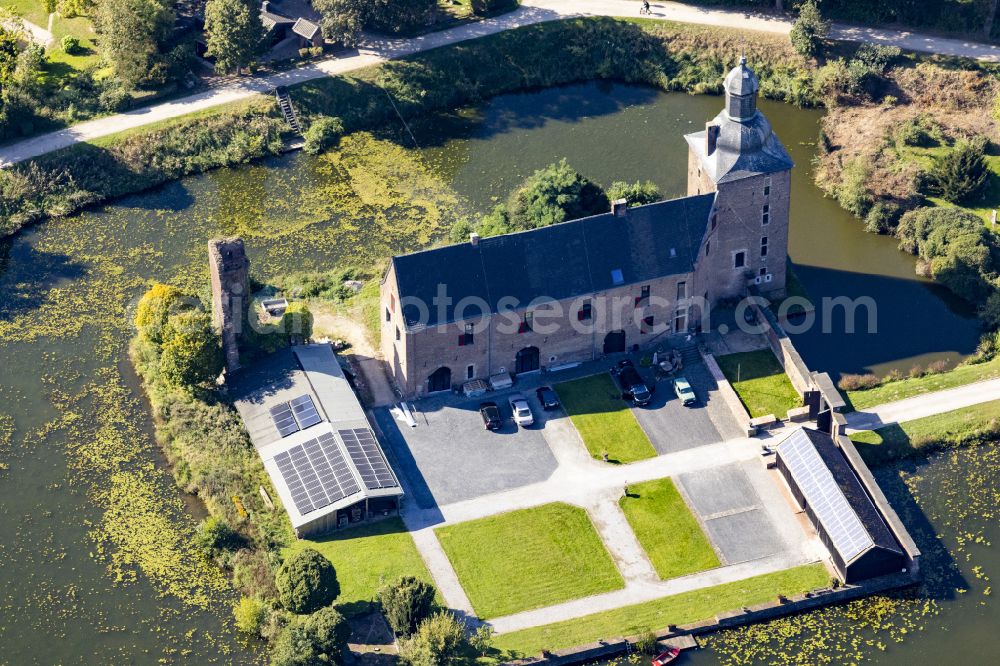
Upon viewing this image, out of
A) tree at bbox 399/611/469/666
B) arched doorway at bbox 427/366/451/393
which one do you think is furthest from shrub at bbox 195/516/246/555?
arched doorway at bbox 427/366/451/393

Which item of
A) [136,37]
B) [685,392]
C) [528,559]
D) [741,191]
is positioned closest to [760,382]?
[685,392]

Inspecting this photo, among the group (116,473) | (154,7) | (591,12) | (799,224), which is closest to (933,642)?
(799,224)

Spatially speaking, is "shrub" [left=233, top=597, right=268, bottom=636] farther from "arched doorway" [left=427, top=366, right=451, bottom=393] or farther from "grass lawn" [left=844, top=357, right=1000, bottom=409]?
"grass lawn" [left=844, top=357, right=1000, bottom=409]

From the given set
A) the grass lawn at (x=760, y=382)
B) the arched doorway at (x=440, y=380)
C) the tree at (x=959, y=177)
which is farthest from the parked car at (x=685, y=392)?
the tree at (x=959, y=177)

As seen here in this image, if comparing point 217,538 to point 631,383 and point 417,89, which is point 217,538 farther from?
point 417,89

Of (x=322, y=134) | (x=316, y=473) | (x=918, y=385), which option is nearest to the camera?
(x=316, y=473)
